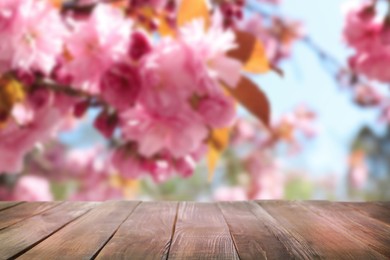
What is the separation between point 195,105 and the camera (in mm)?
661

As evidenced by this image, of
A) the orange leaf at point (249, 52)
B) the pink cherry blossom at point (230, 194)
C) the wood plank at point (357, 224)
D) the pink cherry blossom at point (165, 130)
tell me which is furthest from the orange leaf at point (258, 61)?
the pink cherry blossom at point (230, 194)

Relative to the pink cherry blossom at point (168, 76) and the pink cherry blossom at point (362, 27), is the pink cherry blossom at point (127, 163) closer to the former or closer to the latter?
the pink cherry blossom at point (168, 76)

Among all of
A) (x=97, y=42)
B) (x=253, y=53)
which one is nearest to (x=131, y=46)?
(x=97, y=42)

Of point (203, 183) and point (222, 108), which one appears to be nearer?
point (222, 108)

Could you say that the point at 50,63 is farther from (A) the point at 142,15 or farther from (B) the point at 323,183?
(B) the point at 323,183

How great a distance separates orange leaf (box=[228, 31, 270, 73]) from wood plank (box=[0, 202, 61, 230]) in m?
0.35

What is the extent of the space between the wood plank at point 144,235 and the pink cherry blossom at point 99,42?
0.19m

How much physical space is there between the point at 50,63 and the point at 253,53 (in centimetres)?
26

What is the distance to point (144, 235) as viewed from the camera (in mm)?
593

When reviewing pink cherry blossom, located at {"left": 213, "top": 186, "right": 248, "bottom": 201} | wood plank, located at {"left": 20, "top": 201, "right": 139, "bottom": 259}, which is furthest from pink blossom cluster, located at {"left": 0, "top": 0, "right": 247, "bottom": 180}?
pink cherry blossom, located at {"left": 213, "top": 186, "right": 248, "bottom": 201}

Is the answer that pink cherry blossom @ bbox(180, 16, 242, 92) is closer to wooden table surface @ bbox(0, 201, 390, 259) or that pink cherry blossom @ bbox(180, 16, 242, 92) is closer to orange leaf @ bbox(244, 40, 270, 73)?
orange leaf @ bbox(244, 40, 270, 73)

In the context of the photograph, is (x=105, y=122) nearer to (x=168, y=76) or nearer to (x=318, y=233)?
(x=168, y=76)

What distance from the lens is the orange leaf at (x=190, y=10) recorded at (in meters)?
0.67

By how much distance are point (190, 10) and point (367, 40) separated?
0.52 metres
